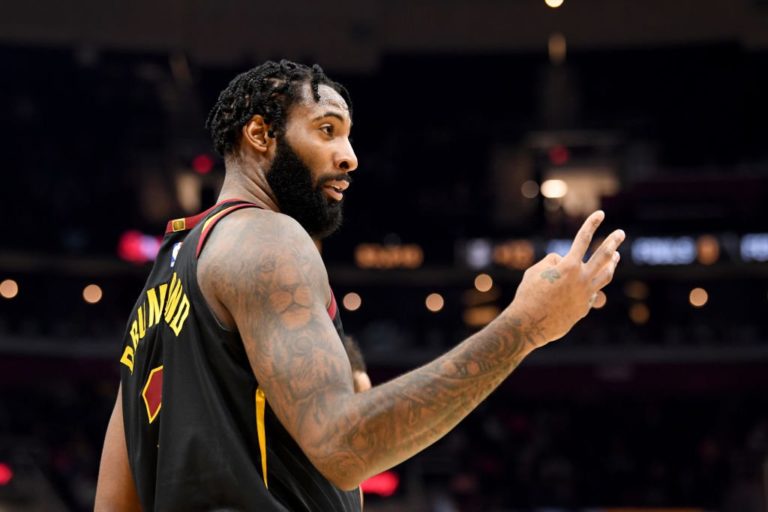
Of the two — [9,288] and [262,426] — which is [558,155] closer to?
[9,288]

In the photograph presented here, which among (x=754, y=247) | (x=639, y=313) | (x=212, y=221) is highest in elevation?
(x=754, y=247)

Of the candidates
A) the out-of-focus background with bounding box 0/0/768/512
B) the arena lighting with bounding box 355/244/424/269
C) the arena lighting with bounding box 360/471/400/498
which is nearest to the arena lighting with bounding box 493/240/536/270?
the out-of-focus background with bounding box 0/0/768/512

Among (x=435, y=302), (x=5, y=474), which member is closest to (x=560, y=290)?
(x=5, y=474)

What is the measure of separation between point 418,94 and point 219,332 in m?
29.3

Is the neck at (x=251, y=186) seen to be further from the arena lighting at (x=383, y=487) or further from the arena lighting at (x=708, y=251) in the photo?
the arena lighting at (x=708, y=251)

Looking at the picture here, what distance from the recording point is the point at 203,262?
223 cm

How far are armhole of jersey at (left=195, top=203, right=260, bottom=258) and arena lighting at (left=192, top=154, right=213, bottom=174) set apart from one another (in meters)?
26.3

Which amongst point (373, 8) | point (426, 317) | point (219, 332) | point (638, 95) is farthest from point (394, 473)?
point (219, 332)

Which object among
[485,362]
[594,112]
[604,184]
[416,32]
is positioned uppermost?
[416,32]

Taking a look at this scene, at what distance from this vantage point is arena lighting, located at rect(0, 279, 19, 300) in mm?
26781

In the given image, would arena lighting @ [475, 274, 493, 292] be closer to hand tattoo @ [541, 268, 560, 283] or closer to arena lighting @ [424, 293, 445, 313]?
arena lighting @ [424, 293, 445, 313]

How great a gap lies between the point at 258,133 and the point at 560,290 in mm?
728

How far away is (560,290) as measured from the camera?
215 centimetres

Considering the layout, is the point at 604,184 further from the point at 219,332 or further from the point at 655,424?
the point at 219,332
